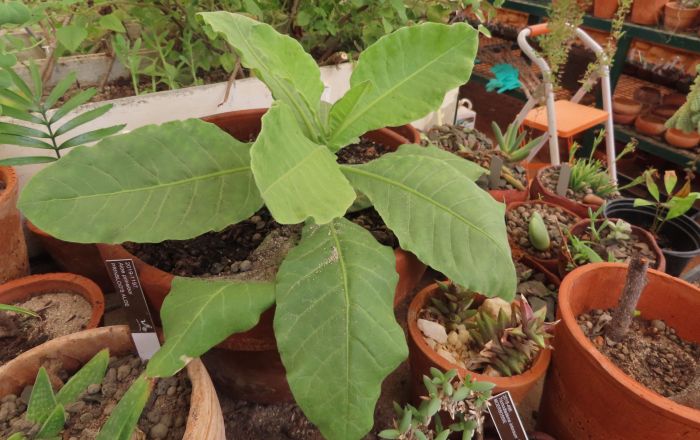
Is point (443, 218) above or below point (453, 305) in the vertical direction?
above

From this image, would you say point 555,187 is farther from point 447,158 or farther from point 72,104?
point 72,104

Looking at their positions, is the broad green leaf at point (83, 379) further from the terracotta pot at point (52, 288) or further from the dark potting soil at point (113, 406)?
the terracotta pot at point (52, 288)

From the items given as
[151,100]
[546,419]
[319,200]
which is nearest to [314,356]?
[319,200]

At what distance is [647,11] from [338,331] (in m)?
2.61

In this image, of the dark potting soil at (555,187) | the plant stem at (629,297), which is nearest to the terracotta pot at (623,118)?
the dark potting soil at (555,187)

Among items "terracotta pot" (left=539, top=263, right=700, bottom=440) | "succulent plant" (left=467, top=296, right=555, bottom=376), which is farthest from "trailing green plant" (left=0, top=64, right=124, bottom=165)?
"terracotta pot" (left=539, top=263, right=700, bottom=440)

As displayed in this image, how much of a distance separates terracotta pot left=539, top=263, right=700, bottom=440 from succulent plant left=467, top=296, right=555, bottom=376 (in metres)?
0.04

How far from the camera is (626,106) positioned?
8.41 ft

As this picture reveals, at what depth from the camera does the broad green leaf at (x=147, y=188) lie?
653 millimetres

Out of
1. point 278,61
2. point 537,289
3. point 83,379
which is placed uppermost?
point 278,61

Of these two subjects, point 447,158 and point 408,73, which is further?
point 447,158

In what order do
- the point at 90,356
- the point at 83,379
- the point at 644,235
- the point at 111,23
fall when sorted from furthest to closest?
the point at 644,235
the point at 111,23
the point at 90,356
the point at 83,379

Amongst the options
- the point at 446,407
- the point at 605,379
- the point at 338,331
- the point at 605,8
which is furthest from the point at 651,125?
the point at 338,331

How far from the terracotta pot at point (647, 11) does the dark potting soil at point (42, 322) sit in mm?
2766
